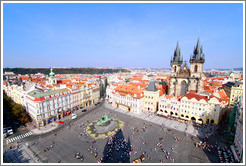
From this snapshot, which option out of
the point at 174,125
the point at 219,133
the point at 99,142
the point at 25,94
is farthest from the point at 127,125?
the point at 25,94

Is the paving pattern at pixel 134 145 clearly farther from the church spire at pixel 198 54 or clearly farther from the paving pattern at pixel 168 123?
the church spire at pixel 198 54

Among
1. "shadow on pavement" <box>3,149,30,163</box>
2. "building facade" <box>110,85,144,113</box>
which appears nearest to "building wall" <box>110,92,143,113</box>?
"building facade" <box>110,85,144,113</box>

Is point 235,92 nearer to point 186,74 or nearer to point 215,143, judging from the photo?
point 186,74

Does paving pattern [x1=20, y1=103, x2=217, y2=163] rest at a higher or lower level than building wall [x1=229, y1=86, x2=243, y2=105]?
lower

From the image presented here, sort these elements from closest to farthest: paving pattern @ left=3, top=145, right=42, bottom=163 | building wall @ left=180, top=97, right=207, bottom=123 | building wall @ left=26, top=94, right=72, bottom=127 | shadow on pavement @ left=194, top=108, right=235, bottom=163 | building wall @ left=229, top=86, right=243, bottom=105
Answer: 1. paving pattern @ left=3, top=145, right=42, bottom=163
2. shadow on pavement @ left=194, top=108, right=235, bottom=163
3. building wall @ left=26, top=94, right=72, bottom=127
4. building wall @ left=180, top=97, right=207, bottom=123
5. building wall @ left=229, top=86, right=243, bottom=105

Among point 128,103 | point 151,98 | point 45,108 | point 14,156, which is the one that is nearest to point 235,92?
point 151,98

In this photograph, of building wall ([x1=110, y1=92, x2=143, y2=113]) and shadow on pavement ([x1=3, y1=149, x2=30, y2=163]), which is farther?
building wall ([x1=110, y1=92, x2=143, y2=113])

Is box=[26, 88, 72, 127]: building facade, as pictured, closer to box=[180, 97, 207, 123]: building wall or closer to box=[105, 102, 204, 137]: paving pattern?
box=[105, 102, 204, 137]: paving pattern

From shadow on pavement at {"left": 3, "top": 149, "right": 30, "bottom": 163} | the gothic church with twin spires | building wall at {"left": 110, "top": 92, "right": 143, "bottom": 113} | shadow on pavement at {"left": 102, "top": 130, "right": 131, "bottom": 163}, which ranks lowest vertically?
shadow on pavement at {"left": 3, "top": 149, "right": 30, "bottom": 163}
